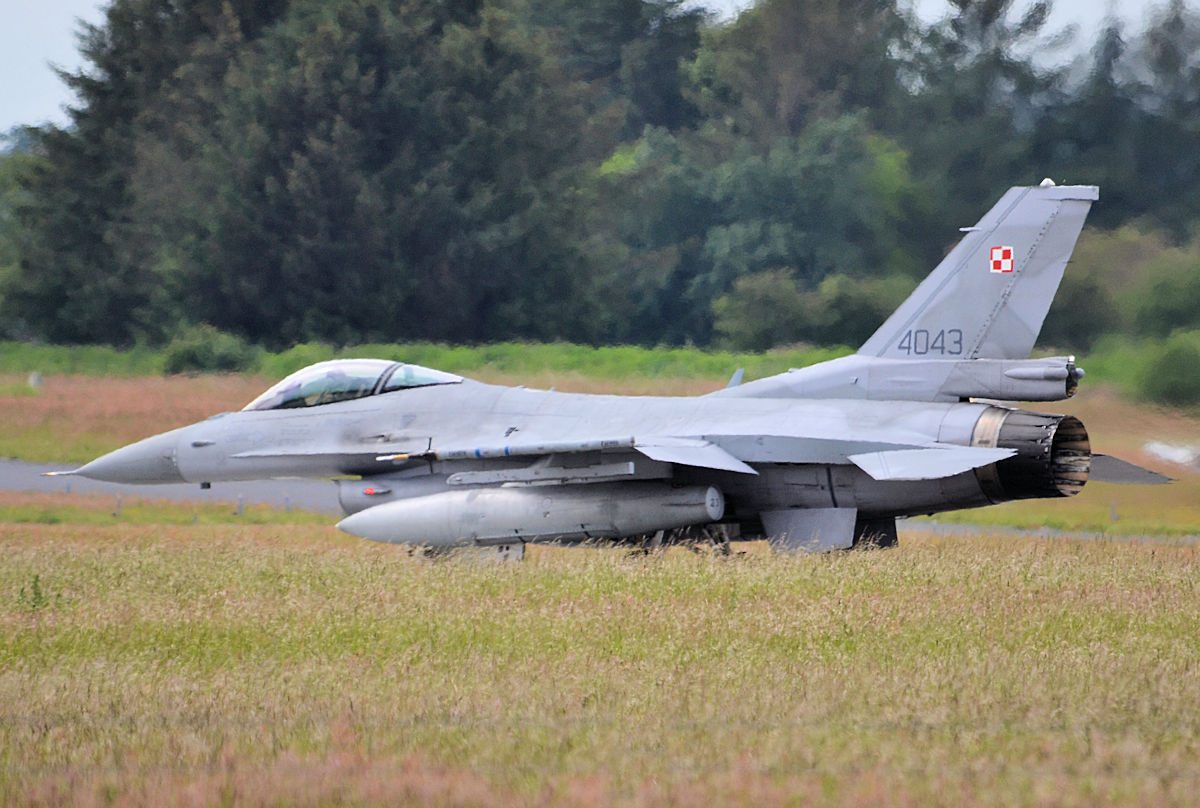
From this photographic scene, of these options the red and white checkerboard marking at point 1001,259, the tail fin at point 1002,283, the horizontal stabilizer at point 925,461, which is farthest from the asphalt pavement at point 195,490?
the red and white checkerboard marking at point 1001,259

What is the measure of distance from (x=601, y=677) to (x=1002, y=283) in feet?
21.2

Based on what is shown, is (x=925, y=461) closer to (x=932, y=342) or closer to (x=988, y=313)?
(x=932, y=342)

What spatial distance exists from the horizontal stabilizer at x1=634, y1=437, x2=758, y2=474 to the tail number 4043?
1845mm

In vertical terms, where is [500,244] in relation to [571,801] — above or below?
above

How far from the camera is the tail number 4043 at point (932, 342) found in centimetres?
1270

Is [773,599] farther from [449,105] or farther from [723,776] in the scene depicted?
[449,105]

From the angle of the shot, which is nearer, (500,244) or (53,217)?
(500,244)

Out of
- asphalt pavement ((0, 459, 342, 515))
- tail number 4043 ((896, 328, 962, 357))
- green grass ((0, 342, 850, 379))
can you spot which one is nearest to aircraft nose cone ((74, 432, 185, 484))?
asphalt pavement ((0, 459, 342, 515))

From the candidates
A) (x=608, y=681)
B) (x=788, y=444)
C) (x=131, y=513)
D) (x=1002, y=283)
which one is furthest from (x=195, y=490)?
(x=608, y=681)

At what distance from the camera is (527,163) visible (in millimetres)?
38125

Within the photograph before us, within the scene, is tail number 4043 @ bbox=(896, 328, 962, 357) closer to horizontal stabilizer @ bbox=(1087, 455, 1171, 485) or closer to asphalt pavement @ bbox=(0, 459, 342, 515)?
horizontal stabilizer @ bbox=(1087, 455, 1171, 485)

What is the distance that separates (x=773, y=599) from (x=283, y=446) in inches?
246

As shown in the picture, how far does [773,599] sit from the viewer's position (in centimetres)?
1032

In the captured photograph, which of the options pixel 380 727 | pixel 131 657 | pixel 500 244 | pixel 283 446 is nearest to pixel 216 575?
pixel 283 446
